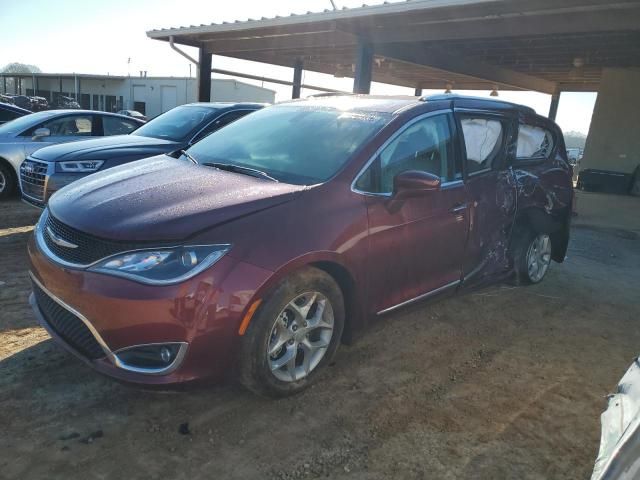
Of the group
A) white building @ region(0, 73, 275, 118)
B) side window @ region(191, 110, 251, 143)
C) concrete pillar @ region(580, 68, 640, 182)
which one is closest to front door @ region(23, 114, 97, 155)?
side window @ region(191, 110, 251, 143)

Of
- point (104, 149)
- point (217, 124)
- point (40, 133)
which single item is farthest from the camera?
point (40, 133)

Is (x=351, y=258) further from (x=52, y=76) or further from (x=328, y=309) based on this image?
(x=52, y=76)

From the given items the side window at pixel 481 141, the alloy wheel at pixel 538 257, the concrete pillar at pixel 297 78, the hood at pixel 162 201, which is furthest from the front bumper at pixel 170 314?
the concrete pillar at pixel 297 78

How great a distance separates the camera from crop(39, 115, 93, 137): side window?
800cm

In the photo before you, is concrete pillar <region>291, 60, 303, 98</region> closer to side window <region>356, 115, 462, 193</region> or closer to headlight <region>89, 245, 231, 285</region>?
side window <region>356, 115, 462, 193</region>

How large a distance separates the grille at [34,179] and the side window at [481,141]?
15.5 feet

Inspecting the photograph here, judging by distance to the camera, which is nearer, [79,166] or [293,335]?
[293,335]

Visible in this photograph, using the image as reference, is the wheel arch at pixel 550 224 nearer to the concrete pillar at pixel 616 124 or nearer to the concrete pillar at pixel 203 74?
the concrete pillar at pixel 203 74

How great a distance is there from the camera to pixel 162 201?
265cm

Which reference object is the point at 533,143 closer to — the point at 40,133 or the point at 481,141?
the point at 481,141

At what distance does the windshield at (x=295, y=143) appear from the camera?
3104 millimetres

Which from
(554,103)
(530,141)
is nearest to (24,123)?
(530,141)

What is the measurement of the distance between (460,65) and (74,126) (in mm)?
9757

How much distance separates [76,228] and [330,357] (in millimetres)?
1601
